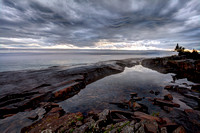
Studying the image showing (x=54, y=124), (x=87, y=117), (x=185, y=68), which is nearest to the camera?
(x=54, y=124)

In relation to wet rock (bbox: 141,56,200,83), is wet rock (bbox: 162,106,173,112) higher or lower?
lower

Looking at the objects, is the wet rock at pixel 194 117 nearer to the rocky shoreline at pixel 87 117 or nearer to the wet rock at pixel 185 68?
the rocky shoreline at pixel 87 117

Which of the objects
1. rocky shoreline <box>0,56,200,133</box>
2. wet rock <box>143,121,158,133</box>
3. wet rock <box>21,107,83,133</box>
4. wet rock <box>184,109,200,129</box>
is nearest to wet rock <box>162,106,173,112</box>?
rocky shoreline <box>0,56,200,133</box>

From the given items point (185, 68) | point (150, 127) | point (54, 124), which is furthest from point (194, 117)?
point (185, 68)

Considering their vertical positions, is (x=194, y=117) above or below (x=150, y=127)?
below

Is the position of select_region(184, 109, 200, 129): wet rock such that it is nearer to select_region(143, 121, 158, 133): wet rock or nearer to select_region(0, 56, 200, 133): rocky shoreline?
select_region(0, 56, 200, 133): rocky shoreline

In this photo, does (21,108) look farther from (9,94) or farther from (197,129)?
(197,129)

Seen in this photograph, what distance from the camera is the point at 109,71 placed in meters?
28.4

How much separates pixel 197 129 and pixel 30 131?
11417 millimetres

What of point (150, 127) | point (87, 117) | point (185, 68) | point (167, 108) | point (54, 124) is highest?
point (185, 68)

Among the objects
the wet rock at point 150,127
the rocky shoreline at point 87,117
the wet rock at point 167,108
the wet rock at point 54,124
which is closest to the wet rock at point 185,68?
the rocky shoreline at point 87,117

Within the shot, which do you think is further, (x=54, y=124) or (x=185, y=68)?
(x=185, y=68)

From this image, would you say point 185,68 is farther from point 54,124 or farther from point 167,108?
point 54,124

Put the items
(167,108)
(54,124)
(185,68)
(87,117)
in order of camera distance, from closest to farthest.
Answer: (54,124) → (87,117) → (167,108) → (185,68)
